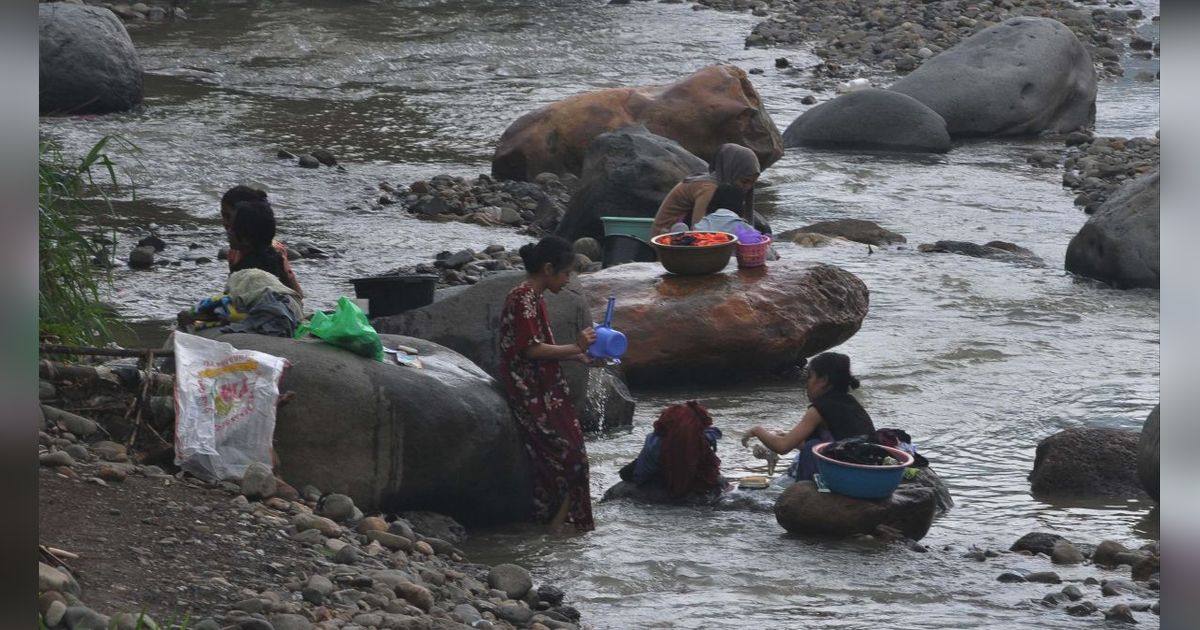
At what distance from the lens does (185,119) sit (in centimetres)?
1694

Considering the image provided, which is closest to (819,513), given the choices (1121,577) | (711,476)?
(711,476)

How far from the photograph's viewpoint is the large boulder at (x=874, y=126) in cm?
1761

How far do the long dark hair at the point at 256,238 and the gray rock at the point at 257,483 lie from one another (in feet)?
4.78

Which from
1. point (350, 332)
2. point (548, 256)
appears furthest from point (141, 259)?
point (548, 256)

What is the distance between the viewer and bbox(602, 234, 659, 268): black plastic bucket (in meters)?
11.5

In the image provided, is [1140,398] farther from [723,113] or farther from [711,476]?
[723,113]

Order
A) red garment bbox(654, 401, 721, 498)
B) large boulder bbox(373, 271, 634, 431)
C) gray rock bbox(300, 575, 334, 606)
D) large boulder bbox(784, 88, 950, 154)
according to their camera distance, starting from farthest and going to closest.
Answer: large boulder bbox(784, 88, 950, 154)
large boulder bbox(373, 271, 634, 431)
red garment bbox(654, 401, 721, 498)
gray rock bbox(300, 575, 334, 606)

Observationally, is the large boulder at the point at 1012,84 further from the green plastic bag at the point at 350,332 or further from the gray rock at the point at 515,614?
the gray rock at the point at 515,614

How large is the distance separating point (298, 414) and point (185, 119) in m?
11.7

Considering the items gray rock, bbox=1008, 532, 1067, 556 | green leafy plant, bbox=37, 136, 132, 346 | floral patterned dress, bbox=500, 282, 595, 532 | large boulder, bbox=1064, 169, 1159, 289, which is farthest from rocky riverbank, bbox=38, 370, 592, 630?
large boulder, bbox=1064, 169, 1159, 289

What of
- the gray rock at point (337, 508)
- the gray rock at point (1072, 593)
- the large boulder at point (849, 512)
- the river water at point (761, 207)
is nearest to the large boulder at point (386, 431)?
the gray rock at point (337, 508)

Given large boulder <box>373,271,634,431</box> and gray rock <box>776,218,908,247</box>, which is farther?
gray rock <box>776,218,908,247</box>

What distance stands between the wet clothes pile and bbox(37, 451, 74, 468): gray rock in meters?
2.93

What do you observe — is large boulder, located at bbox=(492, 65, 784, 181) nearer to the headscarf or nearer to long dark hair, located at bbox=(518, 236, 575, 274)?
the headscarf
